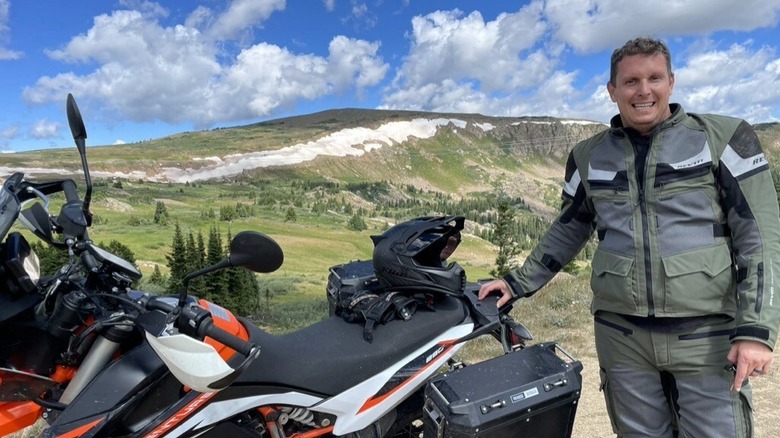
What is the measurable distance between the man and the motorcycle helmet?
0.97 metres

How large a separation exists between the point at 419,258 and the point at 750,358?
1955 millimetres

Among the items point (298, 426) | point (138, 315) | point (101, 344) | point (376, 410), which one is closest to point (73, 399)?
point (101, 344)

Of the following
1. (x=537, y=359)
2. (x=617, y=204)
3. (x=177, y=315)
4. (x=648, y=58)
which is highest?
(x=648, y=58)

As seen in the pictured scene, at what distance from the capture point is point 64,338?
301 centimetres

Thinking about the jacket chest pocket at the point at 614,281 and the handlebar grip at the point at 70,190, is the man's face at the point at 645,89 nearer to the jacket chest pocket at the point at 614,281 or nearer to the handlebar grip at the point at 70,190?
the jacket chest pocket at the point at 614,281

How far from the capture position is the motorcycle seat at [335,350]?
117 inches

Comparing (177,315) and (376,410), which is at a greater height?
(177,315)

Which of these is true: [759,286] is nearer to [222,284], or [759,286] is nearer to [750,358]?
[750,358]

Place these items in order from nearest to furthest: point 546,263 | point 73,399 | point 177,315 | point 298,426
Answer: point 177,315, point 73,399, point 298,426, point 546,263

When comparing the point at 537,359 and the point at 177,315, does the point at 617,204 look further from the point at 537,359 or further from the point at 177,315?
the point at 177,315

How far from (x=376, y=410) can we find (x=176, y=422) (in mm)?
1133

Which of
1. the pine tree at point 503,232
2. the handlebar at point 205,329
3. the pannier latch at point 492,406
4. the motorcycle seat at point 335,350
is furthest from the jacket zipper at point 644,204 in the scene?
the pine tree at point 503,232

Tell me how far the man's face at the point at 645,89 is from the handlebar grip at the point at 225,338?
247 centimetres

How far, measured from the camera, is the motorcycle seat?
2.97 m
